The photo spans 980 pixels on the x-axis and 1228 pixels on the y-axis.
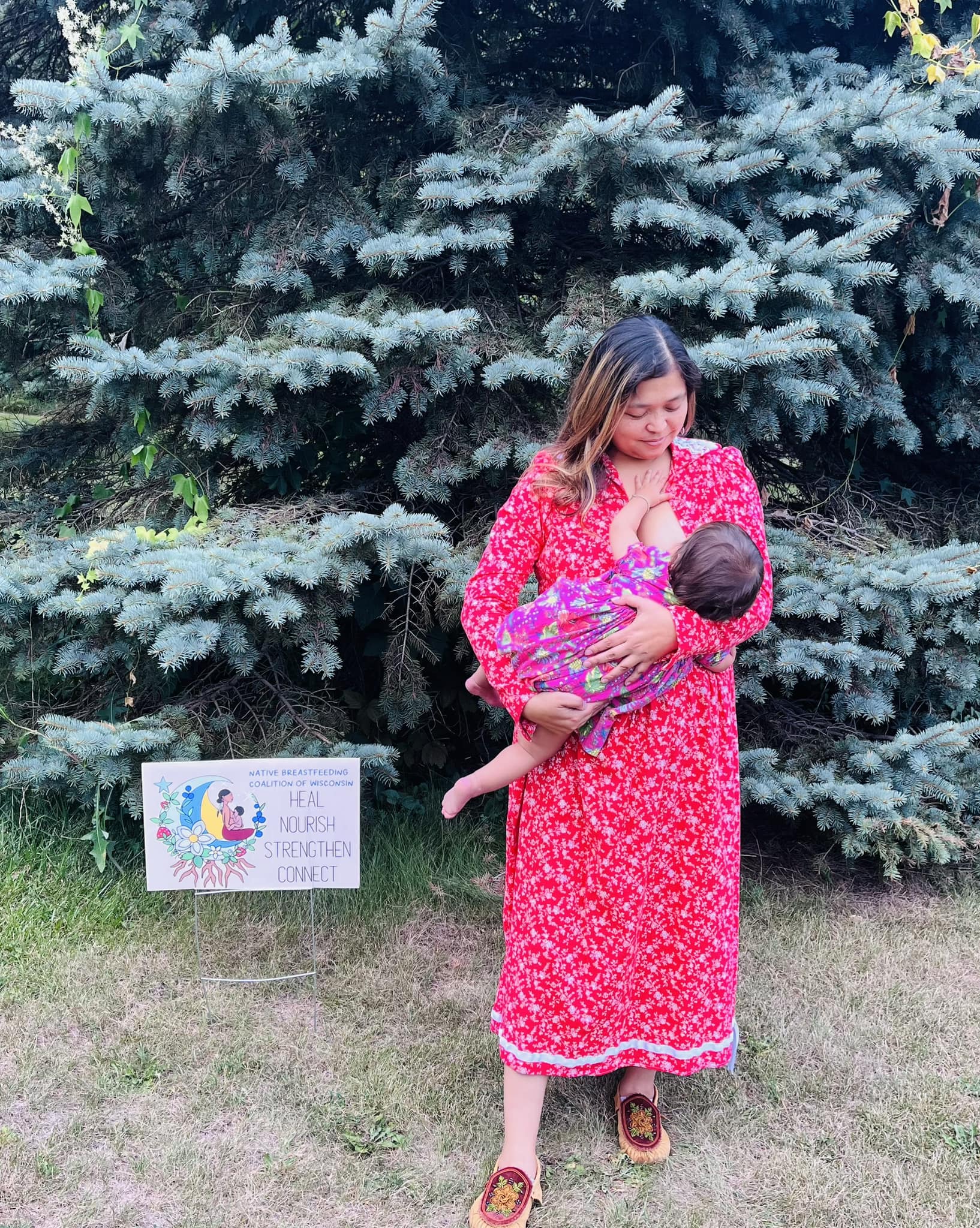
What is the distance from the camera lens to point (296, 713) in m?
3.16

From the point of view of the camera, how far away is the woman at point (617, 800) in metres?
1.92

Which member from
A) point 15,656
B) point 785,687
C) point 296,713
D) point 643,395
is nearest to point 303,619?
point 296,713

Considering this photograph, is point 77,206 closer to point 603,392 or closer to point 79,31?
point 79,31

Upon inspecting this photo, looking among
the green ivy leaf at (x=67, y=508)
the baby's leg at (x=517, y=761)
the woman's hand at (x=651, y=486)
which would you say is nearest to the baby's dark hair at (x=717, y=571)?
the woman's hand at (x=651, y=486)

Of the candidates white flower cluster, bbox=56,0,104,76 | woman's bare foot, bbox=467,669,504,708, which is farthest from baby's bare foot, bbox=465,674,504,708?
white flower cluster, bbox=56,0,104,76

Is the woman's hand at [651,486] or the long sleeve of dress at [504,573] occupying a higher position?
the woman's hand at [651,486]

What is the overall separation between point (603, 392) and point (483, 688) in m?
0.70

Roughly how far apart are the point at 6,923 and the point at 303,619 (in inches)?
55.6

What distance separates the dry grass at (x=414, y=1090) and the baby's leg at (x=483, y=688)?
3.58 ft

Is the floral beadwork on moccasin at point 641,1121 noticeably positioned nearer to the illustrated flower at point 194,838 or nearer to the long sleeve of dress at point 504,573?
the long sleeve of dress at point 504,573

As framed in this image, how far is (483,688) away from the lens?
2.18m

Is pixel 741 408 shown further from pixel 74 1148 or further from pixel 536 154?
pixel 74 1148

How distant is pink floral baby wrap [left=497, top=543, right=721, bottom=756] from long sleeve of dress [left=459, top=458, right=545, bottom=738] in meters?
0.05

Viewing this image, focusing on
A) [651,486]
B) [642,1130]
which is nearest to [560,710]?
[651,486]
